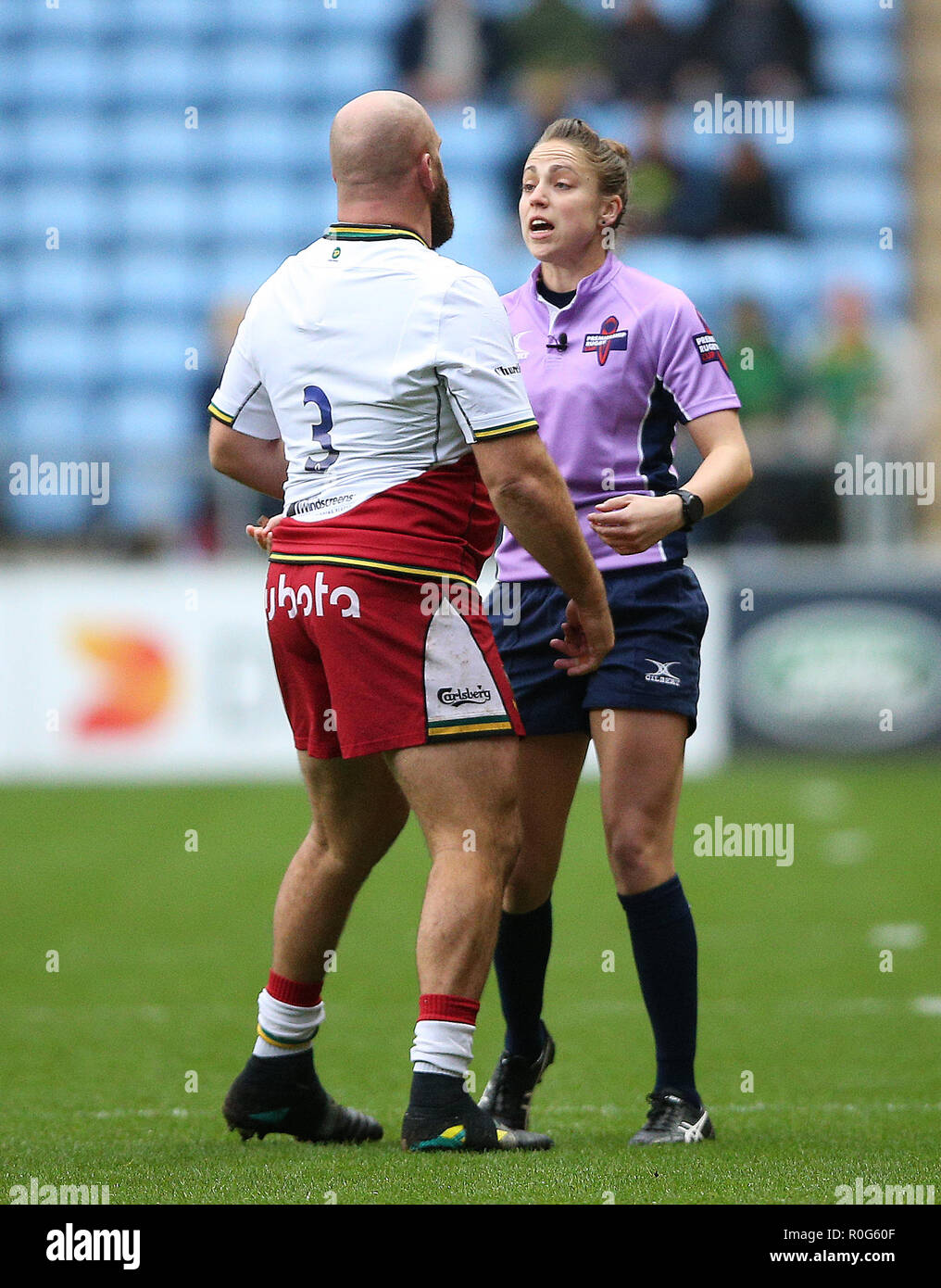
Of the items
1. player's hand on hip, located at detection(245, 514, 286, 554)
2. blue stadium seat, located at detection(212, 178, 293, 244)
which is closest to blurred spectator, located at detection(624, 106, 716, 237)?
blue stadium seat, located at detection(212, 178, 293, 244)

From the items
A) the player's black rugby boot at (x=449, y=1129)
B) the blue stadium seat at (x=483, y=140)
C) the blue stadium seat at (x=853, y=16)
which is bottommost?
the player's black rugby boot at (x=449, y=1129)

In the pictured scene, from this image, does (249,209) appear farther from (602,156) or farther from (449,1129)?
(449,1129)

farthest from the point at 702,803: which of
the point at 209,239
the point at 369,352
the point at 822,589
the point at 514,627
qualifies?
the point at 209,239

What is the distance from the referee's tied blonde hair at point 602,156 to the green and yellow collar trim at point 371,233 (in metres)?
0.55

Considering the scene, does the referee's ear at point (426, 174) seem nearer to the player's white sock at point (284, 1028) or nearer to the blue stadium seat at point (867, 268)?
the player's white sock at point (284, 1028)

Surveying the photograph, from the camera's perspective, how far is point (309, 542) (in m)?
3.38

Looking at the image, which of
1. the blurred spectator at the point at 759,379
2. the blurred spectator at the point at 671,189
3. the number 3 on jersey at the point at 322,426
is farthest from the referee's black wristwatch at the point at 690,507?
the blurred spectator at the point at 671,189

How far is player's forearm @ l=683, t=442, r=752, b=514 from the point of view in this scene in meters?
3.56

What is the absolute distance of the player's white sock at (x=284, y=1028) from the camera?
11.8ft

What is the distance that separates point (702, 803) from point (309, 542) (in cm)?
666

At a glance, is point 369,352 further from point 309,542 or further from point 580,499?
point 580,499

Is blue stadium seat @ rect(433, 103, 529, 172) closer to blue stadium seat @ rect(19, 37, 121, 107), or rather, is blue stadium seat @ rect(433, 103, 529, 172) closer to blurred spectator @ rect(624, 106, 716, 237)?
blurred spectator @ rect(624, 106, 716, 237)

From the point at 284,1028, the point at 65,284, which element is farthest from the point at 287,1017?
the point at 65,284

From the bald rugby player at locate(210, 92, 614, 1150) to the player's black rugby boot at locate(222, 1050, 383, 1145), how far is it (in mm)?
337
